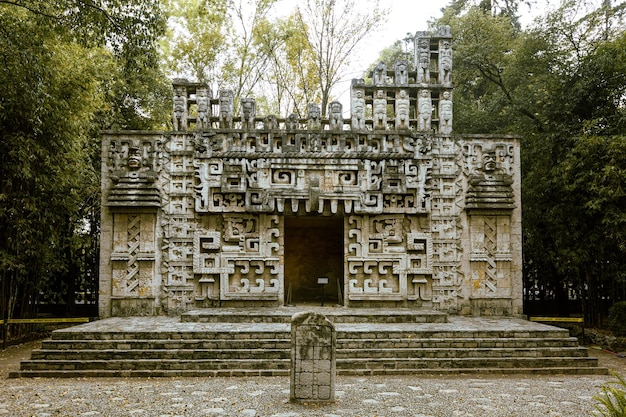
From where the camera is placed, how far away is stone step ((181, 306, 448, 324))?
10.5 meters

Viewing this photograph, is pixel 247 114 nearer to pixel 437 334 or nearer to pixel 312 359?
pixel 437 334

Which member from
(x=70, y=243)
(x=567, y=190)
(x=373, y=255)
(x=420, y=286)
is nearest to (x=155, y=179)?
(x=70, y=243)

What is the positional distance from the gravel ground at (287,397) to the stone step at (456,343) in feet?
2.56

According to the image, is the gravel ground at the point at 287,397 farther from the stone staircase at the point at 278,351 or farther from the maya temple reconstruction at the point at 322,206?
the maya temple reconstruction at the point at 322,206

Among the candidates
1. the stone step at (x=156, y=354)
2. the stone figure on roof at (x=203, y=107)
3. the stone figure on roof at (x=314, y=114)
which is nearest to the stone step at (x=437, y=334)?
the stone step at (x=156, y=354)

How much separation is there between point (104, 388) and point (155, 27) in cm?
602

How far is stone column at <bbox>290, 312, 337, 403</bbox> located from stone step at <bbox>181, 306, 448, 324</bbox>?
12.1 feet

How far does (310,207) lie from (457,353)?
14.9 feet

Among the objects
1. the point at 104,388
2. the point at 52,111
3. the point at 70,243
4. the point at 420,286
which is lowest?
the point at 104,388

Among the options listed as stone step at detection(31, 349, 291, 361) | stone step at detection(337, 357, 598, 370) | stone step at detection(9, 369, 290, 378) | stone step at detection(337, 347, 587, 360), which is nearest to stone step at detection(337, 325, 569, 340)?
stone step at detection(337, 347, 587, 360)

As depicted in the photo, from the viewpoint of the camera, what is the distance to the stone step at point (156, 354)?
8664 millimetres

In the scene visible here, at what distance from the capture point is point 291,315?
10445 mm

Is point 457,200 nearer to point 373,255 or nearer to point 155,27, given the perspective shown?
point 373,255

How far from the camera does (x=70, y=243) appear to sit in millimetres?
13148
